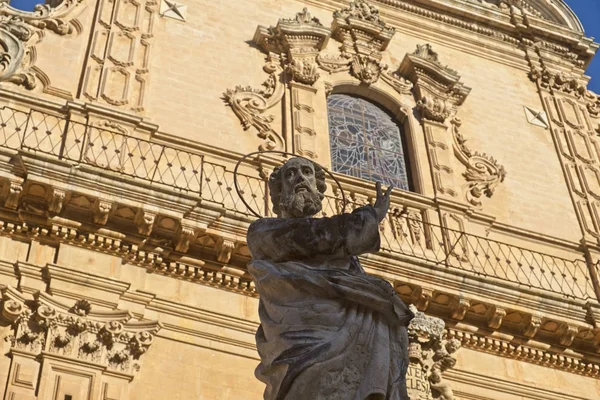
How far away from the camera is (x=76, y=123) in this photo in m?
10.5

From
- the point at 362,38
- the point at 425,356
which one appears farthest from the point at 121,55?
the point at 425,356

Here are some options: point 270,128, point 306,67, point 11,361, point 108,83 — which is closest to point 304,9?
point 306,67

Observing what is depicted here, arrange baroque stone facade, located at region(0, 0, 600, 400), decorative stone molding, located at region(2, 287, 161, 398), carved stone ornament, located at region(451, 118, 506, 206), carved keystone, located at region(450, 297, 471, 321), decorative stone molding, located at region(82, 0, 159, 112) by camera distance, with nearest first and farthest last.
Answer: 1. decorative stone molding, located at region(2, 287, 161, 398)
2. baroque stone facade, located at region(0, 0, 600, 400)
3. carved keystone, located at region(450, 297, 471, 321)
4. decorative stone molding, located at region(82, 0, 159, 112)
5. carved stone ornament, located at region(451, 118, 506, 206)

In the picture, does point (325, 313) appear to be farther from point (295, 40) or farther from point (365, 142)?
point (295, 40)

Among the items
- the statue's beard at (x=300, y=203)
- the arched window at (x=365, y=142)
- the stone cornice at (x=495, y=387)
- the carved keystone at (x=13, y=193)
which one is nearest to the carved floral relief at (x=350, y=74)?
the arched window at (x=365, y=142)

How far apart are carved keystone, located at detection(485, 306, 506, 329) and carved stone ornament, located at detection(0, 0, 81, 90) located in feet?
18.2

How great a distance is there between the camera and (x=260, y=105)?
1252 centimetres

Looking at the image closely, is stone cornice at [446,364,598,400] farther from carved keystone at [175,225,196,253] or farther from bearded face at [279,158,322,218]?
bearded face at [279,158,322,218]

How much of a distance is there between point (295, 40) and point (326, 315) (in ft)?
33.2

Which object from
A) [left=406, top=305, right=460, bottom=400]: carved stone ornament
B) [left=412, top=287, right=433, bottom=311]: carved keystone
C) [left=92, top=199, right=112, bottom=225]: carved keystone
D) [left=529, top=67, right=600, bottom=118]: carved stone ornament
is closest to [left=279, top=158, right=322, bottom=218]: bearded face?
[left=406, top=305, right=460, bottom=400]: carved stone ornament

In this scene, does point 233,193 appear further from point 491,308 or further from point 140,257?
point 491,308

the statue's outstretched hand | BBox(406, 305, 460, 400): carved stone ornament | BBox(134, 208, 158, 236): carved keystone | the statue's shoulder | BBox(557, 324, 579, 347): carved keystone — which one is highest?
BBox(134, 208, 158, 236): carved keystone

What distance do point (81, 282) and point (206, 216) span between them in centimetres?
138

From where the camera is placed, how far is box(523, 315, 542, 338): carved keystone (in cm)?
1072
